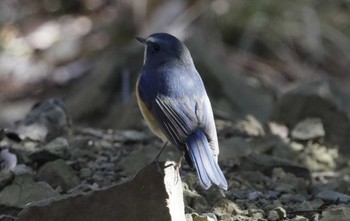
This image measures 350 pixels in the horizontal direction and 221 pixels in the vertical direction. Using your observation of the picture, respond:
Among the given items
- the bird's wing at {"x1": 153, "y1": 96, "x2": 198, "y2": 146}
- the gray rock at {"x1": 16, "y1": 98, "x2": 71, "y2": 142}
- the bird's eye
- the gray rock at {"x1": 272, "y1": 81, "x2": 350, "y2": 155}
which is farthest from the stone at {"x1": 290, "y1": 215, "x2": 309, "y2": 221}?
the gray rock at {"x1": 272, "y1": 81, "x2": 350, "y2": 155}

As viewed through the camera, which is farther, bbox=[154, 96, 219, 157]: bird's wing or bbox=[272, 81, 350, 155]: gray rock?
bbox=[272, 81, 350, 155]: gray rock

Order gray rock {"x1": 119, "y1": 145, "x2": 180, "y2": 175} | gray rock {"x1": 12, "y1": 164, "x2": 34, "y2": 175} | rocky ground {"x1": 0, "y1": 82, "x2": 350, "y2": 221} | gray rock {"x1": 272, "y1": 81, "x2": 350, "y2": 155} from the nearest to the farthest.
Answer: rocky ground {"x1": 0, "y1": 82, "x2": 350, "y2": 221} < gray rock {"x1": 12, "y1": 164, "x2": 34, "y2": 175} < gray rock {"x1": 119, "y1": 145, "x2": 180, "y2": 175} < gray rock {"x1": 272, "y1": 81, "x2": 350, "y2": 155}

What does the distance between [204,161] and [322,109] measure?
8.52 ft

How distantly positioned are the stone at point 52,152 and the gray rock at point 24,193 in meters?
0.35

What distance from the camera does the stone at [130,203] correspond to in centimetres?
356

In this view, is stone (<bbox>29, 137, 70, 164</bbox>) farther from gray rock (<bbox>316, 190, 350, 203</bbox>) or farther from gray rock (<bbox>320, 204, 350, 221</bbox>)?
gray rock (<bbox>320, 204, 350, 221</bbox>)

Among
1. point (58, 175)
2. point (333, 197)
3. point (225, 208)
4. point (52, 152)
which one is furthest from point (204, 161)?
point (52, 152)

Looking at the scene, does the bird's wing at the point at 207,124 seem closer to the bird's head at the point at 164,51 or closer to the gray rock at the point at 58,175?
the bird's head at the point at 164,51

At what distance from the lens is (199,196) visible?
425 centimetres

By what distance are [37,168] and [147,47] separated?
993 mm

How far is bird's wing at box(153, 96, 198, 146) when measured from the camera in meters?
3.81

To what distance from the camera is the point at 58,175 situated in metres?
4.64

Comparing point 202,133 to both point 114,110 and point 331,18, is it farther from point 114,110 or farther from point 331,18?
point 331,18

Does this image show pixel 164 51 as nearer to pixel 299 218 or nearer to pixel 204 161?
pixel 204 161
